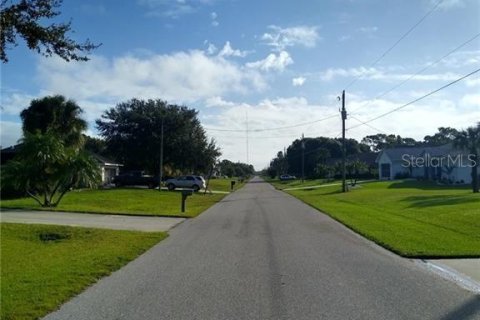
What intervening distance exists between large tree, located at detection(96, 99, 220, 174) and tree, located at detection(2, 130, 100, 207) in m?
34.3

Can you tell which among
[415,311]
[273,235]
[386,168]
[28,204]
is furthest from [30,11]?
[386,168]

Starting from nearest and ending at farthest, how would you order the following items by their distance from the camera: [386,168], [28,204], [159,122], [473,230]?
[473,230]
[28,204]
[159,122]
[386,168]

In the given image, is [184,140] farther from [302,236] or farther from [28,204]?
[302,236]

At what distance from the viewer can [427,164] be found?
71.9 meters

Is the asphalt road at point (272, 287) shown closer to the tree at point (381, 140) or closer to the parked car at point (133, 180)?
the parked car at point (133, 180)

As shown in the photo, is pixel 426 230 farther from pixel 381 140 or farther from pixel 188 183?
pixel 381 140

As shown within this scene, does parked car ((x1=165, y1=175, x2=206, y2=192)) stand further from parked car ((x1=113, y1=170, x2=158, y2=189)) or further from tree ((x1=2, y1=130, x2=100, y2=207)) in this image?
tree ((x1=2, y1=130, x2=100, y2=207))

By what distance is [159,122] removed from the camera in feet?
208

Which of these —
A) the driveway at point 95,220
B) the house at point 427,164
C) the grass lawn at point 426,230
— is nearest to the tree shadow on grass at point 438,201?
the grass lawn at point 426,230

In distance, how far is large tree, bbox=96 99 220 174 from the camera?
207 ft

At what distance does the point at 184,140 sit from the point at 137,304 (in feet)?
187

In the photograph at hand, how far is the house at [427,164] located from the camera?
204 feet

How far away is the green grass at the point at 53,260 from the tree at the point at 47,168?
10.3 metres

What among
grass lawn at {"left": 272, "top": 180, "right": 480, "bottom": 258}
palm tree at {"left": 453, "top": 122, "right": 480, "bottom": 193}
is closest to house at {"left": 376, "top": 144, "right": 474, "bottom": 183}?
palm tree at {"left": 453, "top": 122, "right": 480, "bottom": 193}
